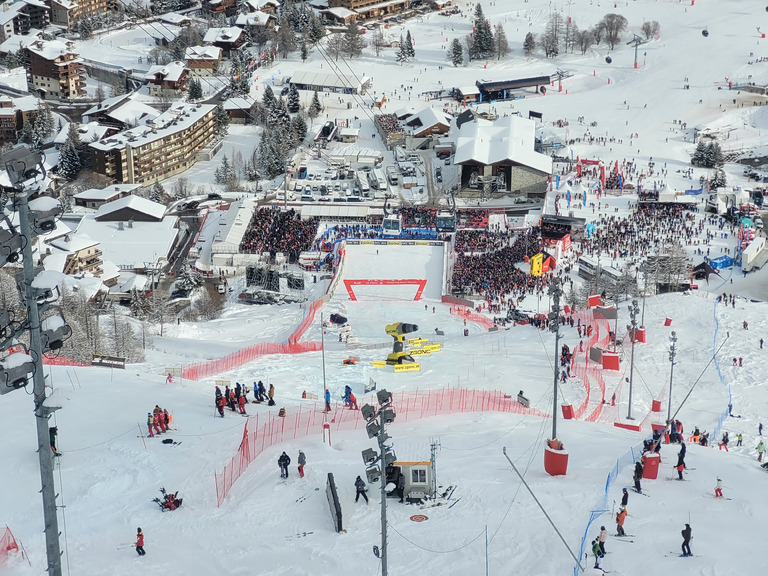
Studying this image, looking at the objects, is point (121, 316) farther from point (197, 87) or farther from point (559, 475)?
point (197, 87)

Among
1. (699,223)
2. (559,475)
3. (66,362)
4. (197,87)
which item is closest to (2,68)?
(197,87)

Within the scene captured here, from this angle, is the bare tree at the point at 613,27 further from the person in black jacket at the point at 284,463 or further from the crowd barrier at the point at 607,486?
the person in black jacket at the point at 284,463

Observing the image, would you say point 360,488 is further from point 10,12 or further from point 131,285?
point 10,12

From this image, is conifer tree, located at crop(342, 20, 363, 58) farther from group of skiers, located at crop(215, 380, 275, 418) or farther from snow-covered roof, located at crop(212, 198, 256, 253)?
group of skiers, located at crop(215, 380, 275, 418)

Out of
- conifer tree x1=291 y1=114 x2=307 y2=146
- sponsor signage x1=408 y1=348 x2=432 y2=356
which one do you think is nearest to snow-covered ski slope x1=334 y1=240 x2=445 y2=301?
sponsor signage x1=408 y1=348 x2=432 y2=356

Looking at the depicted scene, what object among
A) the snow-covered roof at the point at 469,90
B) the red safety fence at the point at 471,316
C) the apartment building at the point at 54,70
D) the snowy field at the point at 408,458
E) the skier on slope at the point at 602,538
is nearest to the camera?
the skier on slope at the point at 602,538

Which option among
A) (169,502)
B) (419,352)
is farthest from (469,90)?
(169,502)

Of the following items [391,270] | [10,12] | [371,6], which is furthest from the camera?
[10,12]

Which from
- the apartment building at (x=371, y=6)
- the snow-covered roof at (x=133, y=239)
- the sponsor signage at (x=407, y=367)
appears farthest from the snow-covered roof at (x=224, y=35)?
the sponsor signage at (x=407, y=367)
